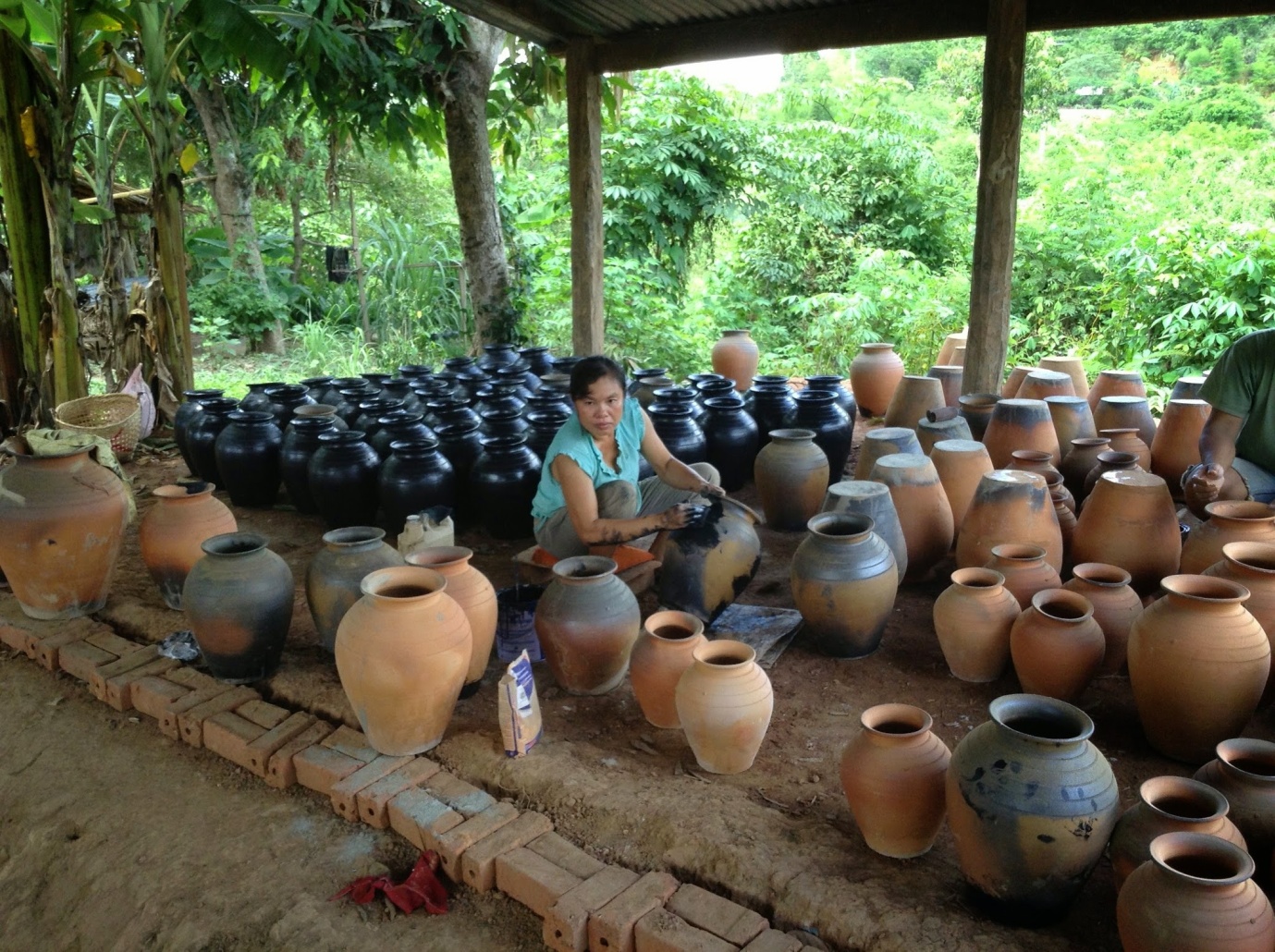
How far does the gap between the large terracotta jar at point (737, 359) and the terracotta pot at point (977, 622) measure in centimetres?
413

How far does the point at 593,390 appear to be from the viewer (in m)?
3.54

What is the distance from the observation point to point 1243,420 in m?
3.96

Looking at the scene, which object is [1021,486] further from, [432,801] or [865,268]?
[865,268]

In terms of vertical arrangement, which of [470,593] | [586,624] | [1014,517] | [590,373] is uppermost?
[590,373]

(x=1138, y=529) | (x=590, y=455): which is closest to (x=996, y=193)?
(x=1138, y=529)

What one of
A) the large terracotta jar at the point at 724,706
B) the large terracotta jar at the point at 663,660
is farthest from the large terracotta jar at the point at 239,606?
the large terracotta jar at the point at 724,706

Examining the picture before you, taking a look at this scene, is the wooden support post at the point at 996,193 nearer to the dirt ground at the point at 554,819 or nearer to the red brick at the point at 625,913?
the dirt ground at the point at 554,819

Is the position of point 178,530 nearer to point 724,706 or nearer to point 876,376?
point 724,706

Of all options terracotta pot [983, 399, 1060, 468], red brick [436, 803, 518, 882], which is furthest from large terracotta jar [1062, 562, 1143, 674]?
red brick [436, 803, 518, 882]

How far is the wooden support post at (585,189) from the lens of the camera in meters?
6.42

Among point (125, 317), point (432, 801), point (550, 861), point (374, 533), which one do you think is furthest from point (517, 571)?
point (125, 317)

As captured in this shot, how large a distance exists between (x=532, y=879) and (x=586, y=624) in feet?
3.10

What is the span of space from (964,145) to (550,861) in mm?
14046

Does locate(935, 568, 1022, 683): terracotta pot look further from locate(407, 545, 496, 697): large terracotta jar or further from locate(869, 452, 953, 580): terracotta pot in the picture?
locate(407, 545, 496, 697): large terracotta jar
